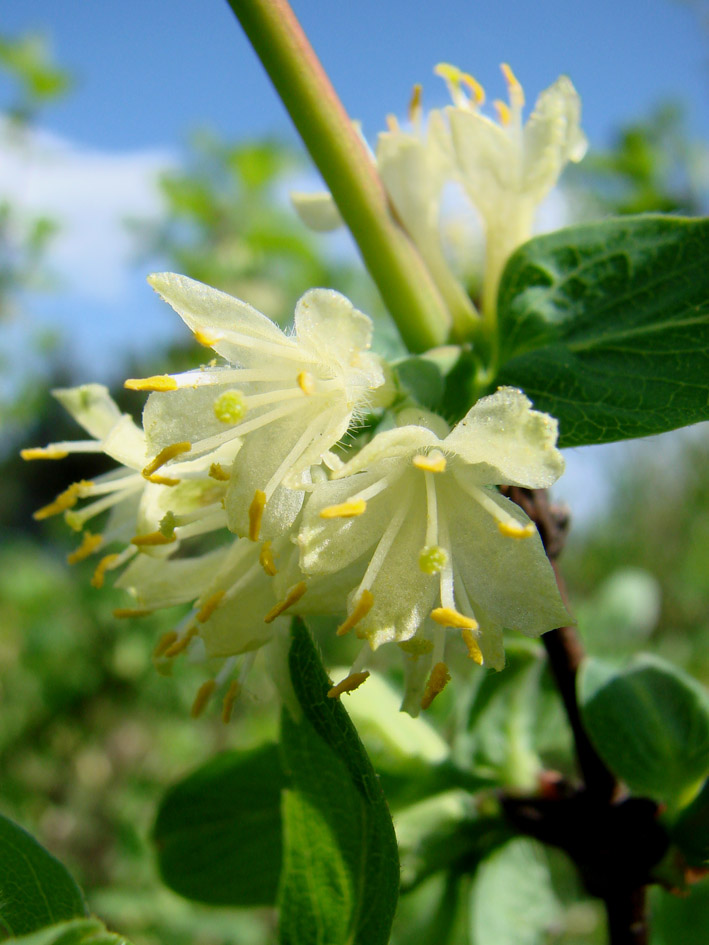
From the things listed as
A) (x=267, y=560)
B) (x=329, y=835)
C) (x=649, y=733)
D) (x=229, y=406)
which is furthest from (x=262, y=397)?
(x=649, y=733)

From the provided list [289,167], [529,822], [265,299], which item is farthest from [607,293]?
[289,167]

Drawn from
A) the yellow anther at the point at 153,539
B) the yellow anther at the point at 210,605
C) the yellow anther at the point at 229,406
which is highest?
the yellow anther at the point at 229,406

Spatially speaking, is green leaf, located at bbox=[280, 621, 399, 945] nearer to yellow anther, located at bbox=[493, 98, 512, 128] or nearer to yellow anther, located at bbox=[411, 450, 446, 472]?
yellow anther, located at bbox=[411, 450, 446, 472]

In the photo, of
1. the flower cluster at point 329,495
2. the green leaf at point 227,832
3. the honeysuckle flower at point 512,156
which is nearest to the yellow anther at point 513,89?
the honeysuckle flower at point 512,156

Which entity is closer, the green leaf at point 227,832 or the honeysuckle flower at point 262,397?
the honeysuckle flower at point 262,397

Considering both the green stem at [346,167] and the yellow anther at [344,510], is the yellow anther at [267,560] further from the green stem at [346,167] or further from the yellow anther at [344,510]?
the green stem at [346,167]

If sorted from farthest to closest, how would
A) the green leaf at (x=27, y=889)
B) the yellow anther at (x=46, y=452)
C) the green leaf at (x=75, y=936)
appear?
the yellow anther at (x=46, y=452) → the green leaf at (x=27, y=889) → the green leaf at (x=75, y=936)

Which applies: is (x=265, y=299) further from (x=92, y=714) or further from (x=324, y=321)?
(x=324, y=321)
